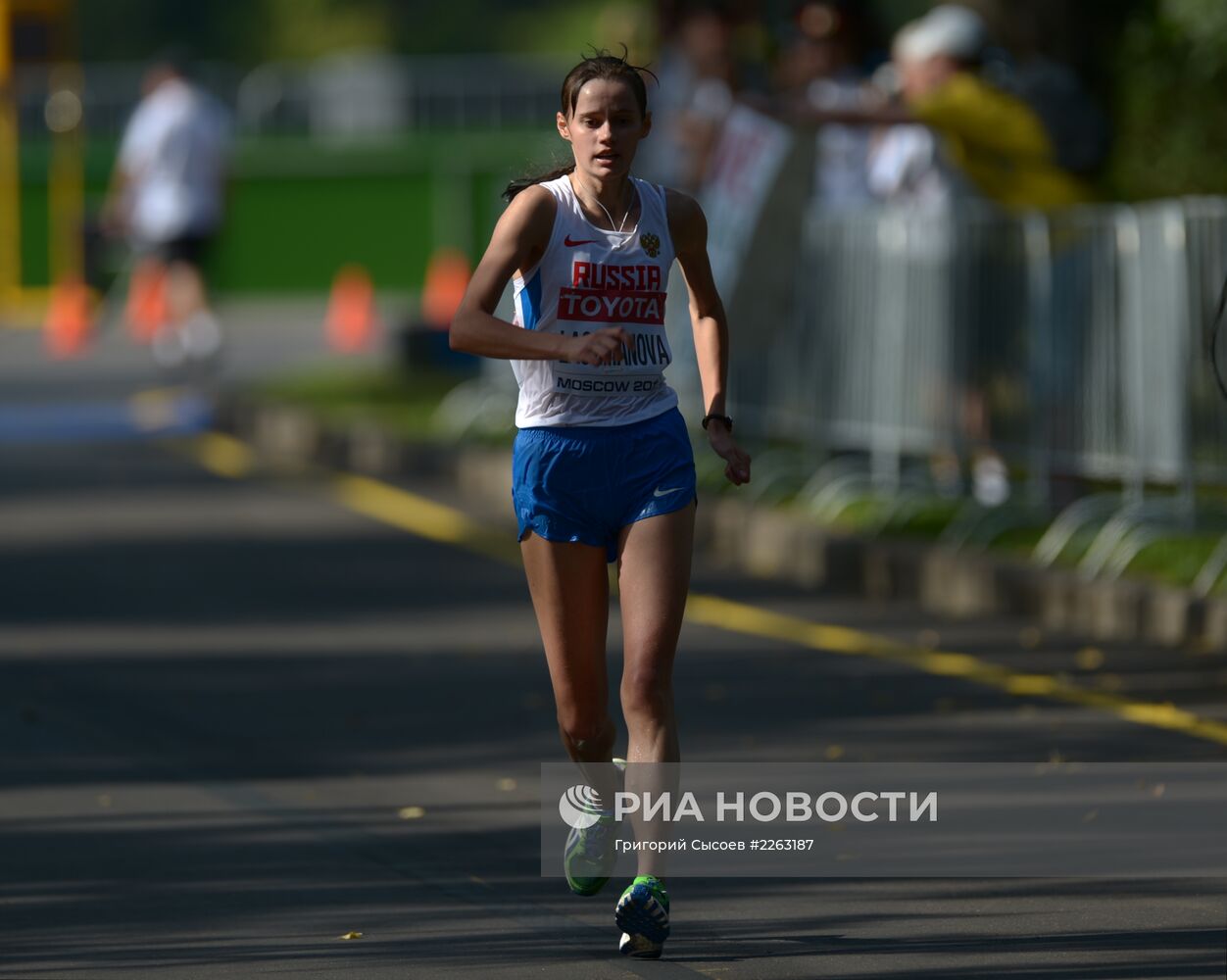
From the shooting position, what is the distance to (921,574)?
12016mm

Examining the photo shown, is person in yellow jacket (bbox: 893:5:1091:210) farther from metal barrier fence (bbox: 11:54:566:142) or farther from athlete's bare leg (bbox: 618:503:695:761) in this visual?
metal barrier fence (bbox: 11:54:566:142)

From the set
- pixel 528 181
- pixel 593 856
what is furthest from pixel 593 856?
pixel 528 181

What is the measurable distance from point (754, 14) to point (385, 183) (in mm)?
20065

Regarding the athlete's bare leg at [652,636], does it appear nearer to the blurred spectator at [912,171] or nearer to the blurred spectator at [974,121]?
the blurred spectator at [974,121]

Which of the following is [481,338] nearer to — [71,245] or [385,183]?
[71,245]

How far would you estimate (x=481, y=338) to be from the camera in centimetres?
598

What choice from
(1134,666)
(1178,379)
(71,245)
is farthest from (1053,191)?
(71,245)

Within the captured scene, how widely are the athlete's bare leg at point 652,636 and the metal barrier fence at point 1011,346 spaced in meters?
5.32

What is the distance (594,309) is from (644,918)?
132 centimetres

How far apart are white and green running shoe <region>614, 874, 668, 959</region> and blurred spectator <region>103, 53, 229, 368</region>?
52.4 feet

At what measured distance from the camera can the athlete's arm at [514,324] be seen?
5.80 m


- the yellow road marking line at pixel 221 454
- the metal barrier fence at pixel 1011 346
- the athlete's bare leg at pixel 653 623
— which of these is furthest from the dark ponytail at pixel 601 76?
the yellow road marking line at pixel 221 454

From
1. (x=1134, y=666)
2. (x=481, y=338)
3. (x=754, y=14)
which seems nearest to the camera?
(x=481, y=338)

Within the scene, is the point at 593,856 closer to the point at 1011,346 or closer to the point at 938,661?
the point at 938,661
